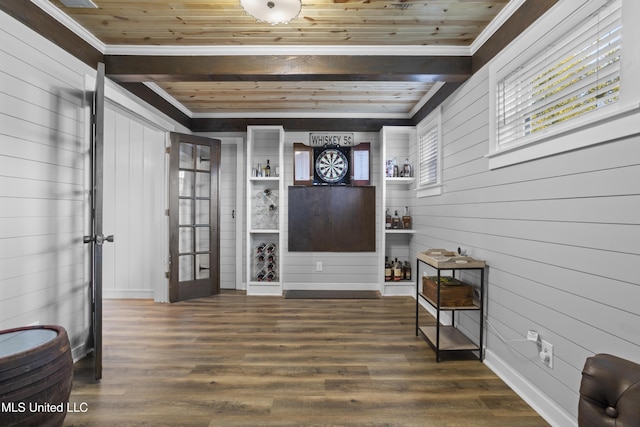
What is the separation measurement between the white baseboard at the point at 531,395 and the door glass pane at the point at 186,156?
391cm

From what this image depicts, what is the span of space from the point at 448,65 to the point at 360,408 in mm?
2714

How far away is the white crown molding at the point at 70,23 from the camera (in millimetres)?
2120

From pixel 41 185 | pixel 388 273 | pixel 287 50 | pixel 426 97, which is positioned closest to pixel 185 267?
pixel 41 185

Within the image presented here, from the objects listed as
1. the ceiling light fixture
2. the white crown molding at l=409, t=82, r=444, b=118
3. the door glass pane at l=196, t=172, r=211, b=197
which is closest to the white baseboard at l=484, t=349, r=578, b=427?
the white crown molding at l=409, t=82, r=444, b=118

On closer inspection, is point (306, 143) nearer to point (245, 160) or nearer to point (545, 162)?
point (245, 160)

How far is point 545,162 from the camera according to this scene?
1823 millimetres

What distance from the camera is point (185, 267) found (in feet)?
13.8

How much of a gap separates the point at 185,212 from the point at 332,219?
2.00 m

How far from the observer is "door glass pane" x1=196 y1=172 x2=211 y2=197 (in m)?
4.31

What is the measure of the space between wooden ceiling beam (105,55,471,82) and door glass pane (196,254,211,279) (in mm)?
2412

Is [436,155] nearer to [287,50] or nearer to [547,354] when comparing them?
[287,50]

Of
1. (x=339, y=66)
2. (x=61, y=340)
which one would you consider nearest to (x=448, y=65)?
(x=339, y=66)

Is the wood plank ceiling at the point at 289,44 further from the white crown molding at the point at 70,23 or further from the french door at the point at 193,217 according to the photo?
the french door at the point at 193,217

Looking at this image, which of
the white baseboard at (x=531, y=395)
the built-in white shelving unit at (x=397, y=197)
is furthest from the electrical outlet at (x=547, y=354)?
the built-in white shelving unit at (x=397, y=197)
